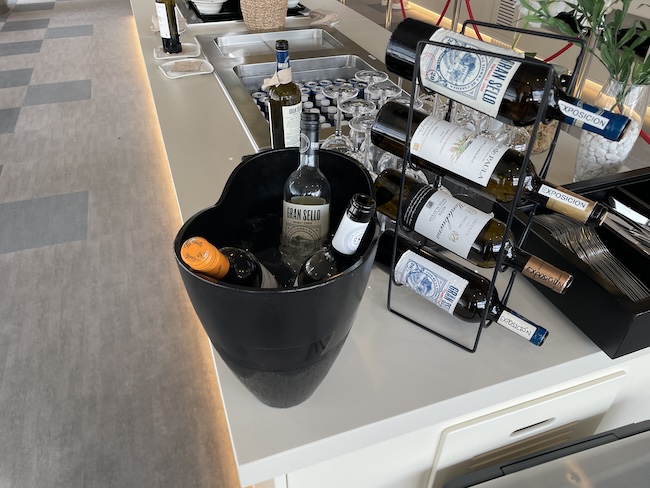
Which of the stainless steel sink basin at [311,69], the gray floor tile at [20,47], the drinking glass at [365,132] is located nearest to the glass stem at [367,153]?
the drinking glass at [365,132]

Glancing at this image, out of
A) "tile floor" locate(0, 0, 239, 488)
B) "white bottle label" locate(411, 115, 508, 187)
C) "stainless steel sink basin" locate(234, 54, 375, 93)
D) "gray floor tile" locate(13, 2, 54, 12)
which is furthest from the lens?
"gray floor tile" locate(13, 2, 54, 12)

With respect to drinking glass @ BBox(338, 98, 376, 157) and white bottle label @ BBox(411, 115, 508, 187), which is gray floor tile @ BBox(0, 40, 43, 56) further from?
white bottle label @ BBox(411, 115, 508, 187)

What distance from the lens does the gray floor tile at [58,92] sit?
3332mm

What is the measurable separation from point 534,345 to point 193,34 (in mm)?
1908

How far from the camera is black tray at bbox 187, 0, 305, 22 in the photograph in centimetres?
227

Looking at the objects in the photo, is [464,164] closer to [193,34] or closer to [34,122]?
[193,34]

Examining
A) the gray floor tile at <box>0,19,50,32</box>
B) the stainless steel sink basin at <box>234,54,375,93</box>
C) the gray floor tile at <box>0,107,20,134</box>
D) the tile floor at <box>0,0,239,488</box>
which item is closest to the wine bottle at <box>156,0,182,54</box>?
the stainless steel sink basin at <box>234,54,375,93</box>

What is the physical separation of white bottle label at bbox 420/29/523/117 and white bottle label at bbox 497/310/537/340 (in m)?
0.26

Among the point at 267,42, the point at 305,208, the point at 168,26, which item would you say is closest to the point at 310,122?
the point at 305,208

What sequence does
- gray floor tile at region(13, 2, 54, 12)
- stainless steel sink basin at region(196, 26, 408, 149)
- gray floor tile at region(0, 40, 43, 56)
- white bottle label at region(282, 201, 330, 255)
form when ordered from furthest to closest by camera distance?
gray floor tile at region(13, 2, 54, 12) → gray floor tile at region(0, 40, 43, 56) → stainless steel sink basin at region(196, 26, 408, 149) → white bottle label at region(282, 201, 330, 255)

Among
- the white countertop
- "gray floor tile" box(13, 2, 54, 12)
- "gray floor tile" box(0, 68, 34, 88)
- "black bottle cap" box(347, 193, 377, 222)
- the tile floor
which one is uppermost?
"black bottle cap" box(347, 193, 377, 222)

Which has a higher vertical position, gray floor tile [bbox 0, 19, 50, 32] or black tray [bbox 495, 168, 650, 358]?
black tray [bbox 495, 168, 650, 358]

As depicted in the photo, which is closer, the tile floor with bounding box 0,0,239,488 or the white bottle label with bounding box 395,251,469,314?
the white bottle label with bounding box 395,251,469,314

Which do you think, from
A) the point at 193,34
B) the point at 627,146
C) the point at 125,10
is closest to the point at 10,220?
the point at 193,34
